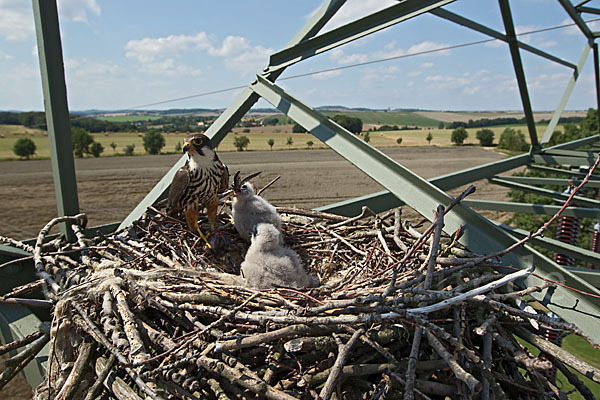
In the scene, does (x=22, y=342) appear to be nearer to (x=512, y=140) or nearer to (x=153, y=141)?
(x=153, y=141)

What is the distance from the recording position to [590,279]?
273 centimetres

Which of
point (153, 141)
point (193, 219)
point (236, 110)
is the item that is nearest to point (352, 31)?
point (236, 110)

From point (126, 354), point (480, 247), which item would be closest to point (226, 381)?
point (126, 354)

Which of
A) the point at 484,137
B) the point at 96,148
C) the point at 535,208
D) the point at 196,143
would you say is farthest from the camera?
the point at 484,137

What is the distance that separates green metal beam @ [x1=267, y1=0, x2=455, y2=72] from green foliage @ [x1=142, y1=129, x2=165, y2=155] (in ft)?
43.2

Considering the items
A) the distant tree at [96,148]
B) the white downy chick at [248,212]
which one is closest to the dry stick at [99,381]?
the white downy chick at [248,212]

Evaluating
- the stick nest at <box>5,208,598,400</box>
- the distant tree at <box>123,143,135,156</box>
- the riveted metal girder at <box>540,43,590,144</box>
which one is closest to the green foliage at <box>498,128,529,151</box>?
the riveted metal girder at <box>540,43,590,144</box>

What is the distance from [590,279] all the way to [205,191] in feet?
9.35

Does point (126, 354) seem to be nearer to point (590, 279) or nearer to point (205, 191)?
point (205, 191)

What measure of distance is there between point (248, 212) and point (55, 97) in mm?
1432

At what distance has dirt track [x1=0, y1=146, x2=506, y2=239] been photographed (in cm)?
1387

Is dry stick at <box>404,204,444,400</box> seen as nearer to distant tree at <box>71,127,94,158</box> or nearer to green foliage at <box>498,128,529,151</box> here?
distant tree at <box>71,127,94,158</box>

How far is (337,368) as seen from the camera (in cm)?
132

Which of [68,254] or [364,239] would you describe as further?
[364,239]
